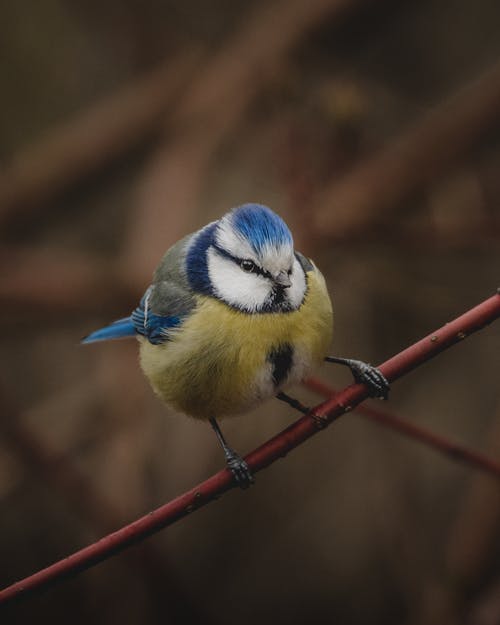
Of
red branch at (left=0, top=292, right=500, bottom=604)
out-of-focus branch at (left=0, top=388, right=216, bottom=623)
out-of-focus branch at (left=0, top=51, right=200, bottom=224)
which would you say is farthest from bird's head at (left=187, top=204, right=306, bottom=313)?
out-of-focus branch at (left=0, top=51, right=200, bottom=224)

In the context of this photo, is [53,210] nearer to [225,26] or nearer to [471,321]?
[225,26]

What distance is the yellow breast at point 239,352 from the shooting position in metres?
1.88

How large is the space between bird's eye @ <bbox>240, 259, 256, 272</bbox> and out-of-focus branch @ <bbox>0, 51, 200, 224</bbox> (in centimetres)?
155

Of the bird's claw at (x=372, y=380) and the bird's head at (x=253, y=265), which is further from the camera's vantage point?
the bird's head at (x=253, y=265)

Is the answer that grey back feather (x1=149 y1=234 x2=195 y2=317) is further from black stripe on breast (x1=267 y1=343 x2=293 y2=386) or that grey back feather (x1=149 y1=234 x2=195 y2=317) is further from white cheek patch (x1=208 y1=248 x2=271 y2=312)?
black stripe on breast (x1=267 y1=343 x2=293 y2=386)

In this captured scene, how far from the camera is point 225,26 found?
146 inches

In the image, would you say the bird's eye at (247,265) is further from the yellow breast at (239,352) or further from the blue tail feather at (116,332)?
the blue tail feather at (116,332)

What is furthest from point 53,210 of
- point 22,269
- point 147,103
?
point 147,103

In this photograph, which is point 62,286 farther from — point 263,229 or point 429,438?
point 429,438

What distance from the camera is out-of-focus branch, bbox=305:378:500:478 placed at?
168 cm

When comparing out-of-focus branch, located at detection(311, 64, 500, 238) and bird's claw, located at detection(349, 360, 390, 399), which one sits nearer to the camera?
bird's claw, located at detection(349, 360, 390, 399)

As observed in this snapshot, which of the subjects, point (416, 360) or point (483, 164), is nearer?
point (416, 360)

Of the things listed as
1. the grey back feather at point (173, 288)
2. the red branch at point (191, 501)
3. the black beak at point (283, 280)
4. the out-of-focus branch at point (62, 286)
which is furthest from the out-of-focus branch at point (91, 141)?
the red branch at point (191, 501)

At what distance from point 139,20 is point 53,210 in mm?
1076
